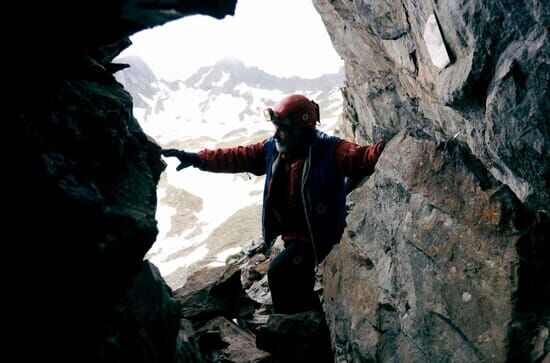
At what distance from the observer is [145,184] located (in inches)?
195

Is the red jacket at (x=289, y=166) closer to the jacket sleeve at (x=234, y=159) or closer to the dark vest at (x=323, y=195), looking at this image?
the jacket sleeve at (x=234, y=159)

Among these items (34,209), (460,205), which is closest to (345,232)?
(460,205)

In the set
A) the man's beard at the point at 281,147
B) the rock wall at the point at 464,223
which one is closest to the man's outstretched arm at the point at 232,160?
the man's beard at the point at 281,147

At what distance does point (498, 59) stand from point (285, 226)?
17.5ft

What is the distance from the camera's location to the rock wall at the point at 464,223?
5.24 m

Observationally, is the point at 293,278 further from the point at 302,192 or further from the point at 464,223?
the point at 464,223

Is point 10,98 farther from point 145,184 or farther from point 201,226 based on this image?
point 201,226

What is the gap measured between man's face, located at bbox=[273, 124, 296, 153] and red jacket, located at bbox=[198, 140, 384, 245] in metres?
0.21

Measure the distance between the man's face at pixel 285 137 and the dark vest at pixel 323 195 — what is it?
0.39m

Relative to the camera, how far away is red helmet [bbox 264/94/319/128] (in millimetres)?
8281

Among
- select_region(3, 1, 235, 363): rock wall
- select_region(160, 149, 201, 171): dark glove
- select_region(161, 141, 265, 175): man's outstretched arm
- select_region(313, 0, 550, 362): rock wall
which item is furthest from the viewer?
select_region(161, 141, 265, 175): man's outstretched arm

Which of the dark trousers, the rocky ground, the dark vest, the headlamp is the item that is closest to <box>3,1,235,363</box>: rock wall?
the rocky ground

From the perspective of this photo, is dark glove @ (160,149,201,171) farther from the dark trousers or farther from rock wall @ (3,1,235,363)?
rock wall @ (3,1,235,363)

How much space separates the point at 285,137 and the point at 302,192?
126 centimetres
